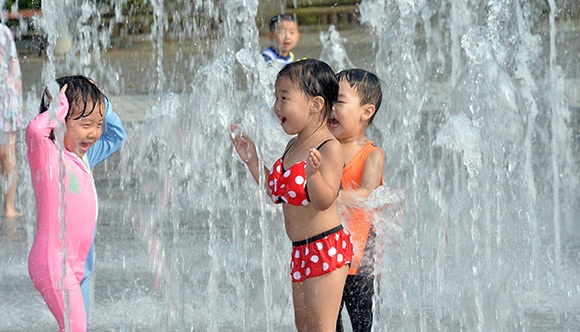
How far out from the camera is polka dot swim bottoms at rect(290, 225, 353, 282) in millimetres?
3045

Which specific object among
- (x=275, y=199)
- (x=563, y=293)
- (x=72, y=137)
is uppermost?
(x=72, y=137)

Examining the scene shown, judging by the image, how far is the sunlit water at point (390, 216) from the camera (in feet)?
14.1

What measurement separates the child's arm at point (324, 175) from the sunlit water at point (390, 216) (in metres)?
0.44

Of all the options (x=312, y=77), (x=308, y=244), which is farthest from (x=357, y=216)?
(x=312, y=77)

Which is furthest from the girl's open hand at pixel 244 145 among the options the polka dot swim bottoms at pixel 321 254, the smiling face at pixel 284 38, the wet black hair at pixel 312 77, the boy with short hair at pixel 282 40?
the smiling face at pixel 284 38

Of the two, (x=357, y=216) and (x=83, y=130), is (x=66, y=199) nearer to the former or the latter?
(x=83, y=130)

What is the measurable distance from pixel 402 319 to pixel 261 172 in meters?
1.21

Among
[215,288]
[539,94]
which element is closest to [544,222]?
[215,288]

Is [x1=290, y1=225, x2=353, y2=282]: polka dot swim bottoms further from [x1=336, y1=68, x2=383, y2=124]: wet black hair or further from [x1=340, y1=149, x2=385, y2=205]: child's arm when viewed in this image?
[x1=336, y1=68, x2=383, y2=124]: wet black hair

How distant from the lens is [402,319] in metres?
4.16

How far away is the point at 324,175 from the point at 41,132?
99cm

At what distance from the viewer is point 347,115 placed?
3.51 meters

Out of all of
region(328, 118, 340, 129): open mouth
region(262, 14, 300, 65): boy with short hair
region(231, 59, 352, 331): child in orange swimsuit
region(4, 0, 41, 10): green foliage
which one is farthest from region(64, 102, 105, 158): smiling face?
region(4, 0, 41, 10): green foliage

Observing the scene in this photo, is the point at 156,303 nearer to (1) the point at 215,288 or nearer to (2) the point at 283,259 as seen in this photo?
(1) the point at 215,288
